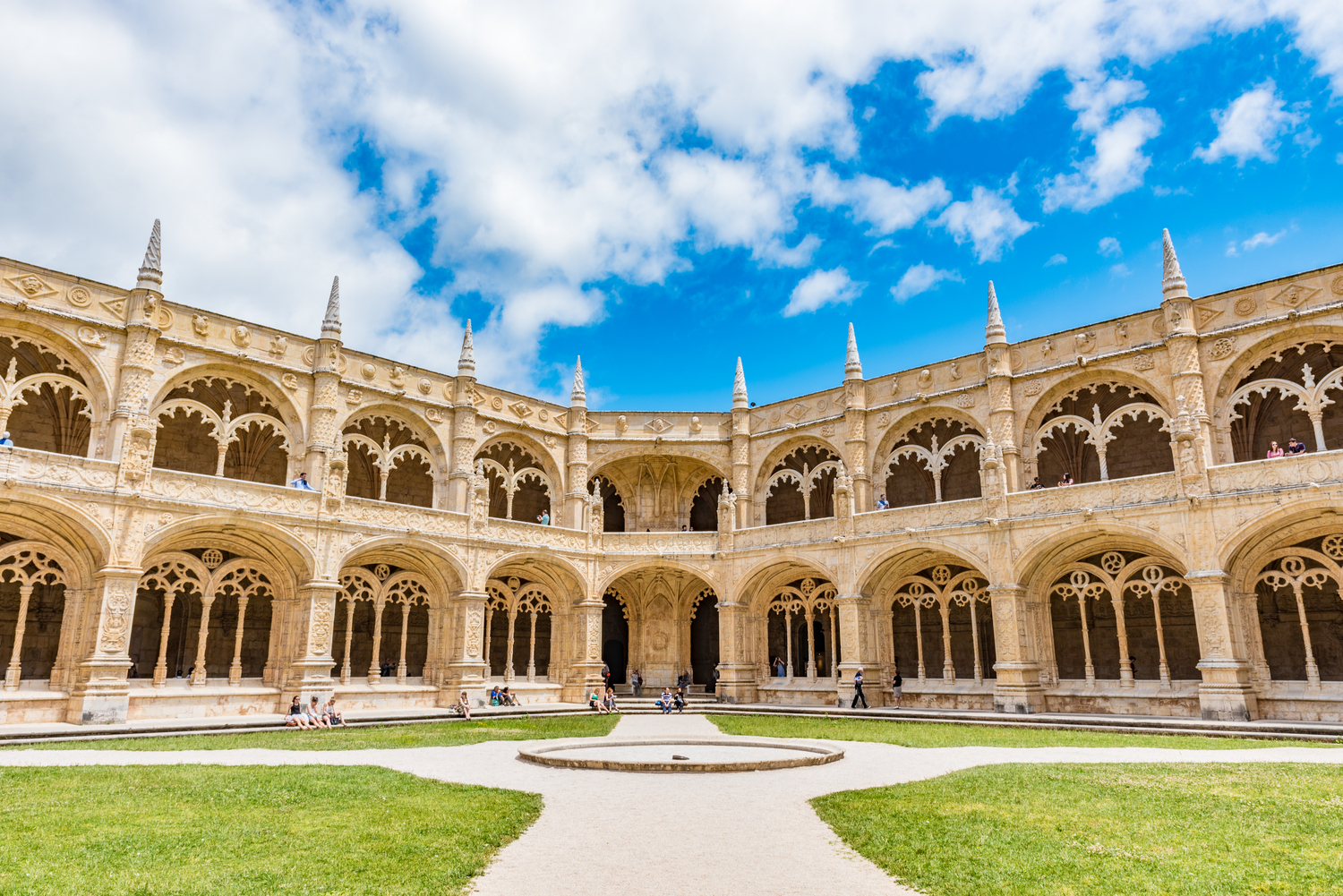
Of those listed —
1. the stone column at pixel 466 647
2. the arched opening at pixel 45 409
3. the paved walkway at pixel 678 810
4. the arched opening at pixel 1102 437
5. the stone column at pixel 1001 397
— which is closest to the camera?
the paved walkway at pixel 678 810

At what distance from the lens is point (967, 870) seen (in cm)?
704

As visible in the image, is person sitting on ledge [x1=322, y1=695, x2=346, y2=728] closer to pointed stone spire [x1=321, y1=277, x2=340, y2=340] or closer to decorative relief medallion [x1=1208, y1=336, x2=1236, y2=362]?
pointed stone spire [x1=321, y1=277, x2=340, y2=340]

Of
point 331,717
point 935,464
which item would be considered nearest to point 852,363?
point 935,464

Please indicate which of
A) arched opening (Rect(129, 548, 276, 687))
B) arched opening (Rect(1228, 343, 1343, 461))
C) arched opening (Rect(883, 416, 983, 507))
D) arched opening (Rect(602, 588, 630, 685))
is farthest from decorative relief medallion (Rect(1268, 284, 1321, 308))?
arched opening (Rect(129, 548, 276, 687))

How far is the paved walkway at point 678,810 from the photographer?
682 centimetres

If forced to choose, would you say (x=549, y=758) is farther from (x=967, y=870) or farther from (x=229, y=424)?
(x=229, y=424)

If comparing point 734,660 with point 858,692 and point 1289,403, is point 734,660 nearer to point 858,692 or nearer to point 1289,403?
point 858,692

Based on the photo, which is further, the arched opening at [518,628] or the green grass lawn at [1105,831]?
the arched opening at [518,628]

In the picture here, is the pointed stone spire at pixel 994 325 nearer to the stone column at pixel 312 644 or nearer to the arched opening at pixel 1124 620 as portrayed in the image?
the arched opening at pixel 1124 620

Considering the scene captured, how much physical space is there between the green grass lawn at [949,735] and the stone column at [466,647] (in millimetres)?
8572

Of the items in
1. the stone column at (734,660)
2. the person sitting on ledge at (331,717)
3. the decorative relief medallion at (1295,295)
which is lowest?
the person sitting on ledge at (331,717)

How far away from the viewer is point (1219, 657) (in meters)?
21.2

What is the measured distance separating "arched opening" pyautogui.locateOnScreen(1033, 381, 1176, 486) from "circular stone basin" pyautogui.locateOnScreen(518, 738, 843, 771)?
49.2 feet

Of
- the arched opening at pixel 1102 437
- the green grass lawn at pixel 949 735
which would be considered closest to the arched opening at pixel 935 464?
the arched opening at pixel 1102 437
